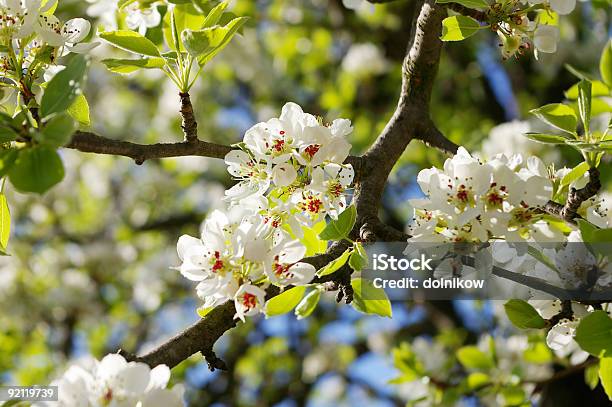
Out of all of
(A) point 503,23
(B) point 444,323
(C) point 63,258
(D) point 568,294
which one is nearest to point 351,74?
(B) point 444,323

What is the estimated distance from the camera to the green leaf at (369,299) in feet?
3.92

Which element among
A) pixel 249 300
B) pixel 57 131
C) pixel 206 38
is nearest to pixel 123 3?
pixel 206 38

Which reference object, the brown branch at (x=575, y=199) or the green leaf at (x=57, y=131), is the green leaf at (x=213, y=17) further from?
the brown branch at (x=575, y=199)

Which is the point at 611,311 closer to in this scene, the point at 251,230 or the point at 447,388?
the point at 251,230

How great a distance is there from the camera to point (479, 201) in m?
1.20

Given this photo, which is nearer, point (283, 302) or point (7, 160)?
point (7, 160)

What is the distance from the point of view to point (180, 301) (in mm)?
5102

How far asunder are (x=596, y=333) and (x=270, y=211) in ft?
1.91

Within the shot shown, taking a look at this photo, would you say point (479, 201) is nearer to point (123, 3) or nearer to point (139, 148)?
point (139, 148)

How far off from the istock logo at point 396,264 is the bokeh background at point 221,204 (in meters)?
2.18

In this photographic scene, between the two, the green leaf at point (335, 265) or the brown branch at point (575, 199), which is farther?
the brown branch at point (575, 199)

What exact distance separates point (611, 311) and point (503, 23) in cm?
62

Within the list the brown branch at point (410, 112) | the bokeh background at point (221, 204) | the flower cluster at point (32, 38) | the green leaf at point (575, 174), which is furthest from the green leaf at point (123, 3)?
the bokeh background at point (221, 204)

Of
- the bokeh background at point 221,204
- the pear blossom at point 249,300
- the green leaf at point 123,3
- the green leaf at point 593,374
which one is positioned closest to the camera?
the pear blossom at point 249,300
